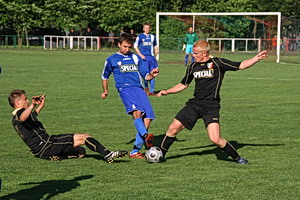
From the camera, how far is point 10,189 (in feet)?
24.4

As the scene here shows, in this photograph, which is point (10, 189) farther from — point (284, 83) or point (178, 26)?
point (178, 26)

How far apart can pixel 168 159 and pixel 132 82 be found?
1375 millimetres

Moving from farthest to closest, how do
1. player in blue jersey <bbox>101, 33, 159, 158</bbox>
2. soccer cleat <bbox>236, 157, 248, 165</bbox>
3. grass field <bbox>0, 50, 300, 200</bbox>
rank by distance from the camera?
player in blue jersey <bbox>101, 33, 159, 158</bbox>, soccer cleat <bbox>236, 157, 248, 165</bbox>, grass field <bbox>0, 50, 300, 200</bbox>

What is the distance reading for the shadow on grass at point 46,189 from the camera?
7.11 metres

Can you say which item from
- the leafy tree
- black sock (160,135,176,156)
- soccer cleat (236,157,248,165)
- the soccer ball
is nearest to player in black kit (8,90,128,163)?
the soccer ball

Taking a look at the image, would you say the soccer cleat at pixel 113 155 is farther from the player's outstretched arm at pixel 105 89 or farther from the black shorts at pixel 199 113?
the player's outstretched arm at pixel 105 89

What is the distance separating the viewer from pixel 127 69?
396 inches

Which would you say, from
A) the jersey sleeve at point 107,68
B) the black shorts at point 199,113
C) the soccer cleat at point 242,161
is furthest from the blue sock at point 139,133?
the soccer cleat at point 242,161

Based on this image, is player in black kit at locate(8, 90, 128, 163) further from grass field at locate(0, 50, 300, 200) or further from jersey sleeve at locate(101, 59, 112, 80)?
jersey sleeve at locate(101, 59, 112, 80)

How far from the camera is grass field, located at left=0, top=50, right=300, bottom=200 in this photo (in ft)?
24.3

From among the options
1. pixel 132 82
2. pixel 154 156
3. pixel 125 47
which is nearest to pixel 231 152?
pixel 154 156

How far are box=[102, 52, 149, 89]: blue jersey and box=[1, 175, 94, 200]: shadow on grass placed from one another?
2340 millimetres

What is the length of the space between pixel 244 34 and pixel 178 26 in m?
4.34

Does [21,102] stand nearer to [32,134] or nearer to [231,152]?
[32,134]
